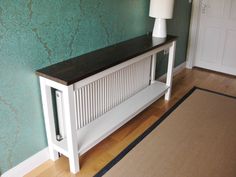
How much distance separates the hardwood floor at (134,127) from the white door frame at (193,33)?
179 millimetres

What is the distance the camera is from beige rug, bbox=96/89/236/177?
78.2 inches

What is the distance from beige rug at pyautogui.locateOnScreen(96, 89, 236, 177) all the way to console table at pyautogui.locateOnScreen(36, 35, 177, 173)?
0.27 meters

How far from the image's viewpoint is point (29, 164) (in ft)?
6.44

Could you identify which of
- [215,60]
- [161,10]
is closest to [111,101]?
[161,10]

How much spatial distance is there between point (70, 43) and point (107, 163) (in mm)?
984

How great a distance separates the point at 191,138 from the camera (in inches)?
93.0

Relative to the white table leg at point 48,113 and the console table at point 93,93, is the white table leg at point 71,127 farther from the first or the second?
the white table leg at point 48,113

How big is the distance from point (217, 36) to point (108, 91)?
2197mm

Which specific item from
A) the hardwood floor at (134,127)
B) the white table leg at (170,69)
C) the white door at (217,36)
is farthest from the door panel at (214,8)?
the white table leg at (170,69)

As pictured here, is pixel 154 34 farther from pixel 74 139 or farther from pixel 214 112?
pixel 74 139

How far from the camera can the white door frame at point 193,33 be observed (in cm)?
369

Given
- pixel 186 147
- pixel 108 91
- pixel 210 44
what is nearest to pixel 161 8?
pixel 108 91

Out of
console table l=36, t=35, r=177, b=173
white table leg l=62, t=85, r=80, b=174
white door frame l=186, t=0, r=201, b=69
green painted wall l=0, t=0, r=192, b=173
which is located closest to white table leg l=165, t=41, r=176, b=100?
console table l=36, t=35, r=177, b=173

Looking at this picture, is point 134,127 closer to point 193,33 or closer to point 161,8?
point 161,8
